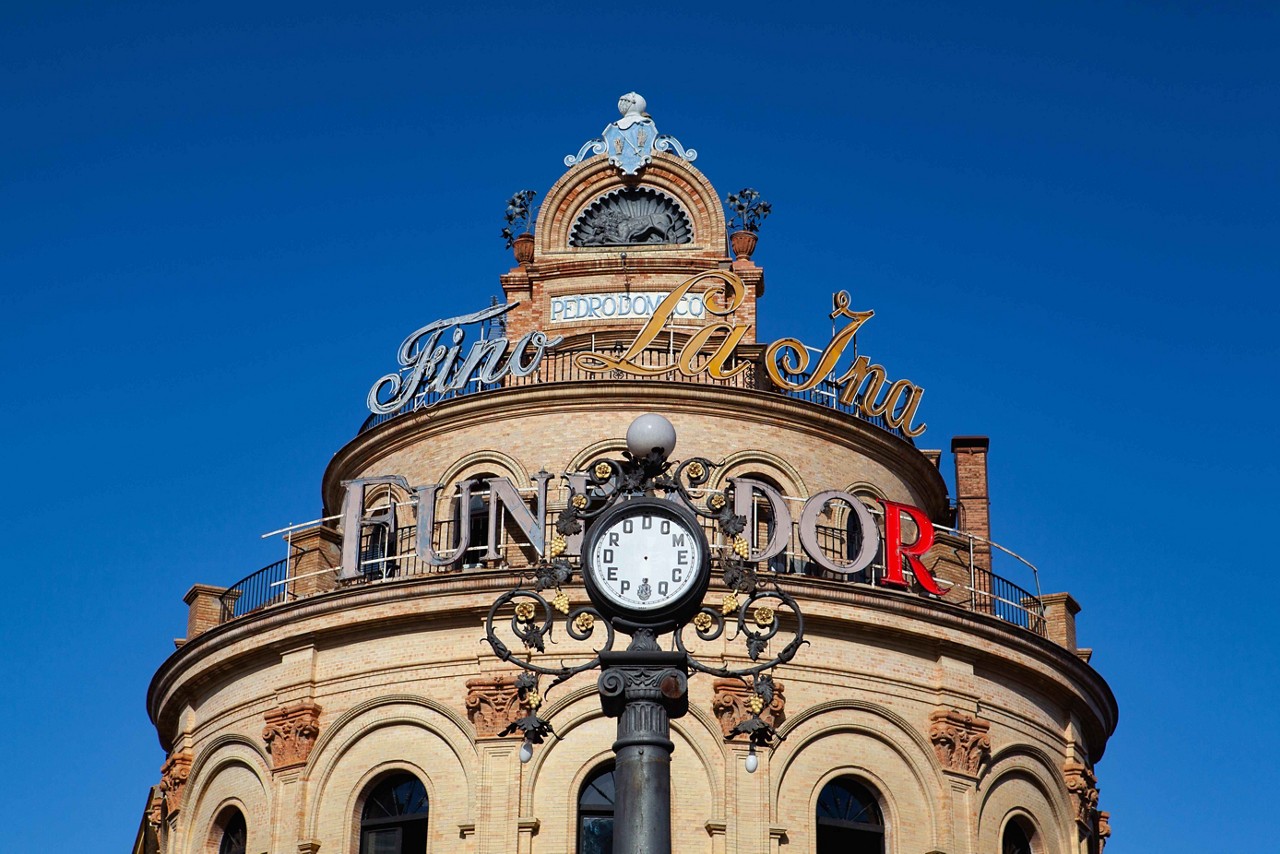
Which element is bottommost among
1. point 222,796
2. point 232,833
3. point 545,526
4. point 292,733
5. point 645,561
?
point 645,561

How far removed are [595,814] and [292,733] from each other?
618 cm

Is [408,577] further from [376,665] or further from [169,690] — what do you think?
[169,690]

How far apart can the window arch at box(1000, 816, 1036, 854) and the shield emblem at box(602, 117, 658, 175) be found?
17443 mm

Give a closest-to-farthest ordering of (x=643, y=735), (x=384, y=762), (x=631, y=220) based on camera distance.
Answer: (x=643, y=735)
(x=384, y=762)
(x=631, y=220)

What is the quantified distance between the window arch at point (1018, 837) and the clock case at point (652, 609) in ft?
92.3

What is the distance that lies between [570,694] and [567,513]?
2345 cm

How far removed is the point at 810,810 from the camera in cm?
4028

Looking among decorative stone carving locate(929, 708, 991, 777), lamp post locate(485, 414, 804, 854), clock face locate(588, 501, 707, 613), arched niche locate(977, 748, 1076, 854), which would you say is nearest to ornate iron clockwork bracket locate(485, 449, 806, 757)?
lamp post locate(485, 414, 804, 854)

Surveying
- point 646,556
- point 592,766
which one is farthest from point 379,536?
point 646,556

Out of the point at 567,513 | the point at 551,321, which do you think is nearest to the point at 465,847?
the point at 551,321

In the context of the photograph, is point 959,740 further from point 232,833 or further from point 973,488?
point 232,833

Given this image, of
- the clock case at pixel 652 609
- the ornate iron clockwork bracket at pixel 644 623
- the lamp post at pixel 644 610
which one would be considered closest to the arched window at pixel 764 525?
the ornate iron clockwork bracket at pixel 644 623

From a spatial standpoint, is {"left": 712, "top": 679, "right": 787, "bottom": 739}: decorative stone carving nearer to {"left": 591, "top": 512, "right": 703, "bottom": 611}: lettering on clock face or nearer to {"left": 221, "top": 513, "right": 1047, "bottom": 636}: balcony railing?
{"left": 221, "top": 513, "right": 1047, "bottom": 636}: balcony railing

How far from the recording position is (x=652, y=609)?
16.0 m
